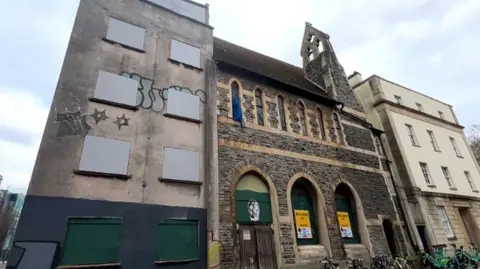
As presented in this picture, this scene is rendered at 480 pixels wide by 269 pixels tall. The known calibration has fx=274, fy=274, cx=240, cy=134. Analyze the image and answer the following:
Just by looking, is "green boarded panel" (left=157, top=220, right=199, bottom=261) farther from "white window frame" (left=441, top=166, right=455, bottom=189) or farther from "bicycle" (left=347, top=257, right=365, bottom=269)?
"white window frame" (left=441, top=166, right=455, bottom=189)

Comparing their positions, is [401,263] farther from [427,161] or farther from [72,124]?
[72,124]

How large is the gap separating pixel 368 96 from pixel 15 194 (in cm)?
7697

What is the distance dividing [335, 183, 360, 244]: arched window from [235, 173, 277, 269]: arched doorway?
4.11 m

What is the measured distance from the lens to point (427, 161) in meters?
20.9

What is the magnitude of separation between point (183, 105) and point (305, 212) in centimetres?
709

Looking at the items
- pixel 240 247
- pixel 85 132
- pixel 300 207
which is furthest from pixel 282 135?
pixel 85 132

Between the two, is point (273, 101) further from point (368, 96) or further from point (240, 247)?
point (368, 96)

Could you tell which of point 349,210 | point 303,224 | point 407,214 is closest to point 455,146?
point 407,214

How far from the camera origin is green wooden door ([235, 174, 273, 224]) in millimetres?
10581

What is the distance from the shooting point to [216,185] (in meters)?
9.98

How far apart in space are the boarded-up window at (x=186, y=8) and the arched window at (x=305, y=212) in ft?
30.7

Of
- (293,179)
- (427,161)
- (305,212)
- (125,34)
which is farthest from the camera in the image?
(427,161)

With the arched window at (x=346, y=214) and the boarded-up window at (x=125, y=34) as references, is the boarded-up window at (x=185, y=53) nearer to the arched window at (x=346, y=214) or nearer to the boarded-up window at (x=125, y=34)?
the boarded-up window at (x=125, y=34)

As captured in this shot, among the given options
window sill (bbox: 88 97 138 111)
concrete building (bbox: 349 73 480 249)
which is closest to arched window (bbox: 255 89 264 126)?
window sill (bbox: 88 97 138 111)
